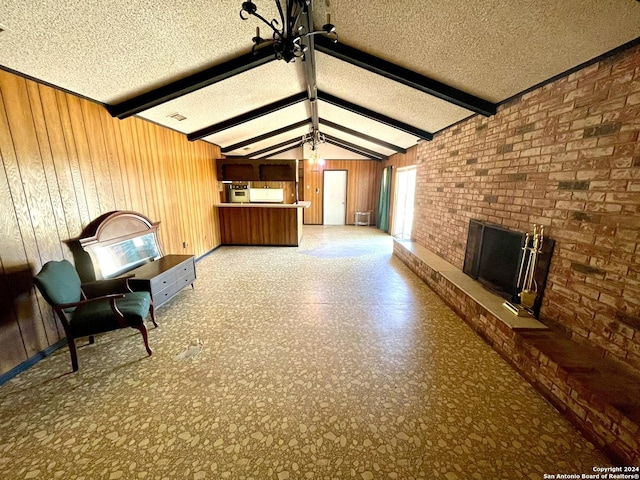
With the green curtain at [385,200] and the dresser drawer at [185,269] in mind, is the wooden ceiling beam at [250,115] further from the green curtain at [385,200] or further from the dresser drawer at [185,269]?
the green curtain at [385,200]

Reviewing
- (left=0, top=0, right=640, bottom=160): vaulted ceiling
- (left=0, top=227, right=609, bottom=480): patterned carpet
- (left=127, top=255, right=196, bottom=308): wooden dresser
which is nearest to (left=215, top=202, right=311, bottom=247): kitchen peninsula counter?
(left=0, top=0, right=640, bottom=160): vaulted ceiling

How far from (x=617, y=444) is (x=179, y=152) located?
558 centimetres

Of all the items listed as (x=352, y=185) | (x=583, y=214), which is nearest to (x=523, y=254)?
(x=583, y=214)

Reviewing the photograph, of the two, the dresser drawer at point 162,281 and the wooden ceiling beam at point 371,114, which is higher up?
the wooden ceiling beam at point 371,114

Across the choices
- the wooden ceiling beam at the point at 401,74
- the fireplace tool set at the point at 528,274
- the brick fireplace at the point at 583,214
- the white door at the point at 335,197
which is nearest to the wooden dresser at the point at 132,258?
the wooden ceiling beam at the point at 401,74

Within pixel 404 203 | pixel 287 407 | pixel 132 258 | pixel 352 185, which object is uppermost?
pixel 352 185

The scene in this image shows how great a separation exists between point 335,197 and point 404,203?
275 cm

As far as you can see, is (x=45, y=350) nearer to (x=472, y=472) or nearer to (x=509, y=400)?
(x=472, y=472)

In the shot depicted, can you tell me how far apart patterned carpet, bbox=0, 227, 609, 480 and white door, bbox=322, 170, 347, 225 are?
6.34 metres

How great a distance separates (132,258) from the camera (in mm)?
2857

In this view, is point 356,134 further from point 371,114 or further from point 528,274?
point 528,274

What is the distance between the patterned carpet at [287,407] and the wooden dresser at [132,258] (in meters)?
0.44

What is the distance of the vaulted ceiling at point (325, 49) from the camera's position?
1.60 meters

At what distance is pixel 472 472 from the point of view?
123cm
